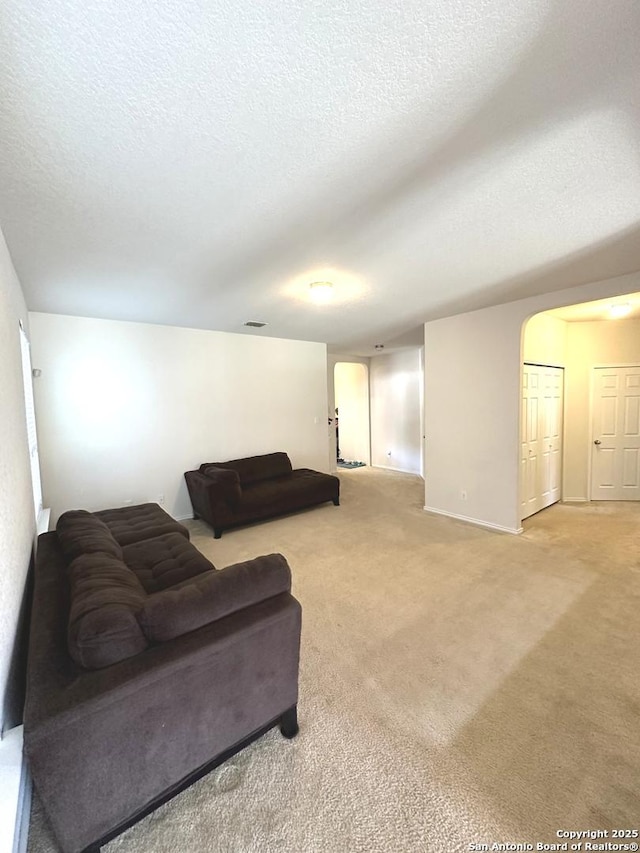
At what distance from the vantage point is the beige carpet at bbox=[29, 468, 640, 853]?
1197 mm

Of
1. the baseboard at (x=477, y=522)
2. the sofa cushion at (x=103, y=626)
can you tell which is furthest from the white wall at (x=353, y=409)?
the sofa cushion at (x=103, y=626)

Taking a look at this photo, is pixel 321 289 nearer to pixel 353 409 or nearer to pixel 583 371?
pixel 583 371

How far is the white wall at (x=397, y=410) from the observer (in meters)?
6.91

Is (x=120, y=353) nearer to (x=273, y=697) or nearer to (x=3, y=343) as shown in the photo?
(x=3, y=343)

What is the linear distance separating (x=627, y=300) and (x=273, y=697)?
5.02 metres

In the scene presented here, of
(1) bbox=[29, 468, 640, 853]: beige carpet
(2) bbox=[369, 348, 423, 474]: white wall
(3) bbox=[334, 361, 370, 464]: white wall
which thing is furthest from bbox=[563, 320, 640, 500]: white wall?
(3) bbox=[334, 361, 370, 464]: white wall

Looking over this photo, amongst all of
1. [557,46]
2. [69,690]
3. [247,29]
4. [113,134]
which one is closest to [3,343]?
[113,134]

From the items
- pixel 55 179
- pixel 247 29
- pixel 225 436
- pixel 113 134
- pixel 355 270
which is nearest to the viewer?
pixel 247 29

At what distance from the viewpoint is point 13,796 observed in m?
1.01

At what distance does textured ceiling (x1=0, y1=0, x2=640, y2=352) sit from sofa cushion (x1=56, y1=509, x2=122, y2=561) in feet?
5.89

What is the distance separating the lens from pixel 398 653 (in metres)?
2.03

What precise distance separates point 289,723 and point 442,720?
723 millimetres

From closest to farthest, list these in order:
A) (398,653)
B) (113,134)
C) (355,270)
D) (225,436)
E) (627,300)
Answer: (113,134)
(398,653)
(355,270)
(627,300)
(225,436)

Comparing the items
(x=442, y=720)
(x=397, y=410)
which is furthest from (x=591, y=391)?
(x=442, y=720)
